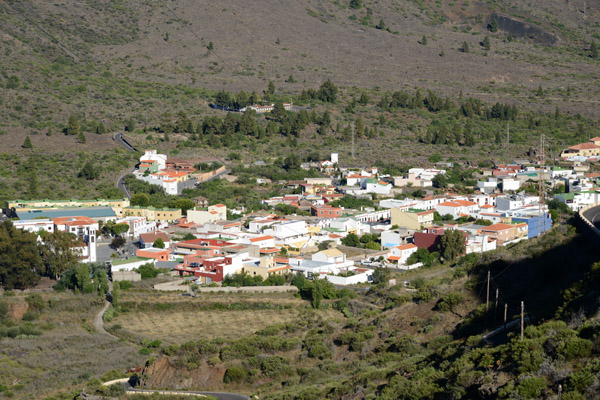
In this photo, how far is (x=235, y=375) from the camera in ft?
59.9

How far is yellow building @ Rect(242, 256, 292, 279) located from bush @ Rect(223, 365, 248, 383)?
10.2 meters

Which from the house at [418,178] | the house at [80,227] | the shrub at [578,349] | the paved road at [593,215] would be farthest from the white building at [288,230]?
the shrub at [578,349]

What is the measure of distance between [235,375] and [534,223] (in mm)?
18256

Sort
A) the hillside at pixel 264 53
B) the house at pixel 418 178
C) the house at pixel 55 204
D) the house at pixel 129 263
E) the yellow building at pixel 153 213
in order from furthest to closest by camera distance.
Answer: the hillside at pixel 264 53, the house at pixel 418 178, the yellow building at pixel 153 213, the house at pixel 55 204, the house at pixel 129 263

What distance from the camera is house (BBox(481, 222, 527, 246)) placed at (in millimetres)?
32094

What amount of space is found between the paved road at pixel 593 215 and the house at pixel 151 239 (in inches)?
616

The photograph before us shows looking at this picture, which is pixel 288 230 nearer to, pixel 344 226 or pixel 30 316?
pixel 344 226

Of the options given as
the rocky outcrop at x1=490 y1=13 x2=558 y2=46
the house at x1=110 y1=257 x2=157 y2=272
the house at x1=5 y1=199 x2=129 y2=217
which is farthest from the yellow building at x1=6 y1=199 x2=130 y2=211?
the rocky outcrop at x1=490 y1=13 x2=558 y2=46

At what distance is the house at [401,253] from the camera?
101 feet

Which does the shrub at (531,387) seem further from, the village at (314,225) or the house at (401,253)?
the house at (401,253)

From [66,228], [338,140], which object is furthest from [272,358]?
[338,140]

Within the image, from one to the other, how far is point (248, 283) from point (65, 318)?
18.2 ft

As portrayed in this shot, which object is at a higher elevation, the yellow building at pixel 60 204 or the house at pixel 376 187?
the house at pixel 376 187

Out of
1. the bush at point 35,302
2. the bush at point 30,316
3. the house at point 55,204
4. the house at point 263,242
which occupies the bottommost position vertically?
the bush at point 30,316
